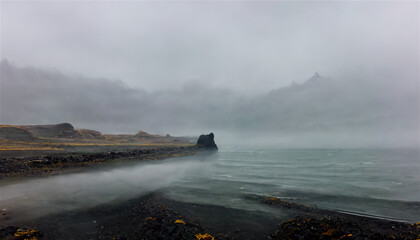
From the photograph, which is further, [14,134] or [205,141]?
[205,141]

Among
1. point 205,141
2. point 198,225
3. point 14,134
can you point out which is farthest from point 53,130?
point 198,225

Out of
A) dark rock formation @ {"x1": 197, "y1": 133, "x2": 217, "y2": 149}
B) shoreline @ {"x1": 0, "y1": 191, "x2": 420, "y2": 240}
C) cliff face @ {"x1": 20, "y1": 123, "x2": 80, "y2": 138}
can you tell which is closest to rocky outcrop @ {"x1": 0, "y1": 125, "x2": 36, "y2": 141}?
cliff face @ {"x1": 20, "y1": 123, "x2": 80, "y2": 138}

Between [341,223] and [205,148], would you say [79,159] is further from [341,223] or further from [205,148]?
[205,148]

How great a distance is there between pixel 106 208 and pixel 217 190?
13.2m

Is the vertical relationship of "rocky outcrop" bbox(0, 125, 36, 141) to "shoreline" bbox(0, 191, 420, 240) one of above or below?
above

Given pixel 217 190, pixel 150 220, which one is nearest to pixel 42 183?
pixel 150 220

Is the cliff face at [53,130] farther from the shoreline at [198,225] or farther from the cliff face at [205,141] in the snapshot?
the shoreline at [198,225]

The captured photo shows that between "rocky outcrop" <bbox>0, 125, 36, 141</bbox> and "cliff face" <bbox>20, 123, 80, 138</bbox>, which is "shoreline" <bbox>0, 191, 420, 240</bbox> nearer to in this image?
"rocky outcrop" <bbox>0, 125, 36, 141</bbox>

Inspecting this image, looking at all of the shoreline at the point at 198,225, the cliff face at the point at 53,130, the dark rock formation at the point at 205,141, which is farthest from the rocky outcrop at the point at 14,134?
the dark rock formation at the point at 205,141

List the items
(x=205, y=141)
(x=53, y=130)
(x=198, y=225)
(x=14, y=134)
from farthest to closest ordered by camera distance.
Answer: (x=205, y=141), (x=53, y=130), (x=14, y=134), (x=198, y=225)

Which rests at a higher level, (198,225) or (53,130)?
(53,130)

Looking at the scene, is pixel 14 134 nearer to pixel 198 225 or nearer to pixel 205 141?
pixel 205 141

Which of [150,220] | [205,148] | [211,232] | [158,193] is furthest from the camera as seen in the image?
[205,148]

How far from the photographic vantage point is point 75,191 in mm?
21891
